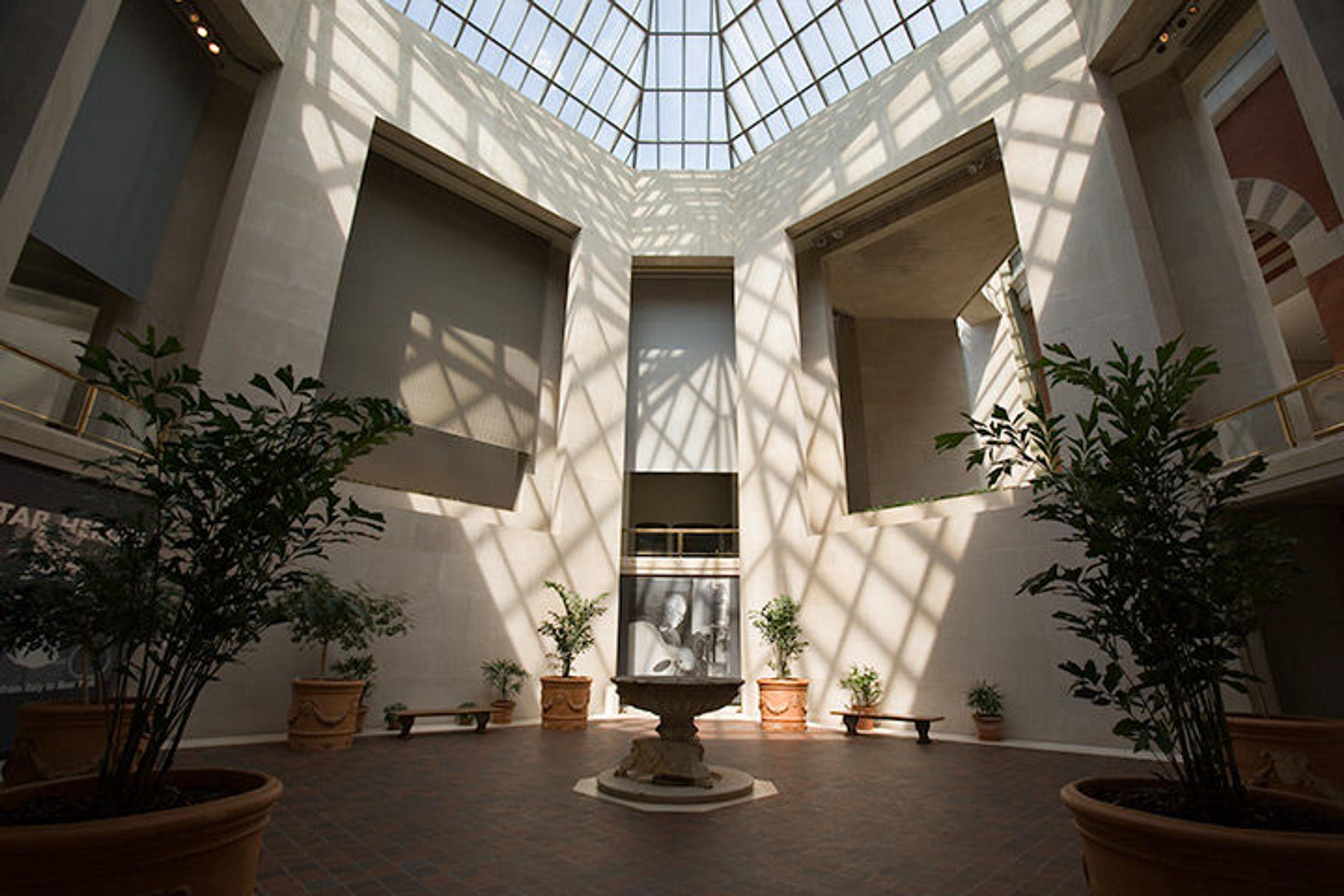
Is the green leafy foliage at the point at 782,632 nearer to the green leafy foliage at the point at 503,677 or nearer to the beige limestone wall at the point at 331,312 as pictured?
the beige limestone wall at the point at 331,312

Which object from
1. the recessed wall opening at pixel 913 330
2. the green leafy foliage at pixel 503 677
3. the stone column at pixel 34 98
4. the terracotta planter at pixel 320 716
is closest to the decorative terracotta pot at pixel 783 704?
the green leafy foliage at pixel 503 677

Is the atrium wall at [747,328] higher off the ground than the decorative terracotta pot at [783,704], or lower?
higher

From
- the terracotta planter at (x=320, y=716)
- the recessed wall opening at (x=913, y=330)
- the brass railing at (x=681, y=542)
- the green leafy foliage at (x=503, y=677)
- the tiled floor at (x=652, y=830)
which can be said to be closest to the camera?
the tiled floor at (x=652, y=830)

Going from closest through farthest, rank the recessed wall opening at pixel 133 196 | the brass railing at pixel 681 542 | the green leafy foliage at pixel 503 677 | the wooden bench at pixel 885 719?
the recessed wall opening at pixel 133 196
the wooden bench at pixel 885 719
the green leafy foliage at pixel 503 677
the brass railing at pixel 681 542

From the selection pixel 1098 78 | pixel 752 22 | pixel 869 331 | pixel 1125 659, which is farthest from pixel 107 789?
pixel 869 331

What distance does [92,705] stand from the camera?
17.7ft

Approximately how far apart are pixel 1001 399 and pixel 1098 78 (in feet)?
45.3

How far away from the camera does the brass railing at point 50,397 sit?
6.97 metres

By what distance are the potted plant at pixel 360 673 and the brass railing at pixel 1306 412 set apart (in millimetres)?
12259

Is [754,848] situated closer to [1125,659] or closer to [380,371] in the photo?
[1125,659]

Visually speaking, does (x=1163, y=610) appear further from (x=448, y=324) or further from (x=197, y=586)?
(x=448, y=324)

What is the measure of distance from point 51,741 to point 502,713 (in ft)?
26.1

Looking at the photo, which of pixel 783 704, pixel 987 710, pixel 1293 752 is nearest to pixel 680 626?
pixel 783 704

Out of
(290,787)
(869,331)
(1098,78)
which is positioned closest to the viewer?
(290,787)
